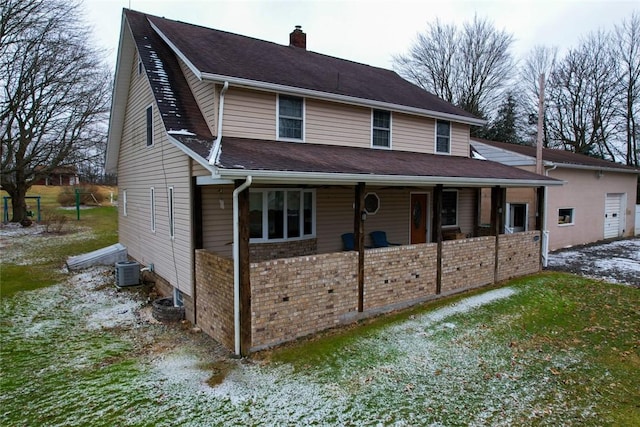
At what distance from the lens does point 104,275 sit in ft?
40.3

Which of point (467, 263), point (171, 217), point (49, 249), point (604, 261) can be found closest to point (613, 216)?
point (604, 261)

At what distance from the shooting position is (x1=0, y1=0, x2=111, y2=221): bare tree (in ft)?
65.5

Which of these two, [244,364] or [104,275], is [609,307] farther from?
[104,275]

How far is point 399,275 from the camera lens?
858cm

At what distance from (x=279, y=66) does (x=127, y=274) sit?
6968mm

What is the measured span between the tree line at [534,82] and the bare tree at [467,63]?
0.25 ft

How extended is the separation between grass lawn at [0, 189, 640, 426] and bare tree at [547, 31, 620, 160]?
27.0m

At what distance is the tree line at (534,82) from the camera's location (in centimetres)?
2933

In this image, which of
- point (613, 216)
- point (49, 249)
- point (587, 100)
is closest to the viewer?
point (49, 249)

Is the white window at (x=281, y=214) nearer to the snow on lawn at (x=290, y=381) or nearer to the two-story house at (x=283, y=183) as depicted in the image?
the two-story house at (x=283, y=183)

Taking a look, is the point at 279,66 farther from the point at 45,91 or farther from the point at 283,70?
the point at 45,91

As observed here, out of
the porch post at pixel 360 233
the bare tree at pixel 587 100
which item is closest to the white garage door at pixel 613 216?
the bare tree at pixel 587 100

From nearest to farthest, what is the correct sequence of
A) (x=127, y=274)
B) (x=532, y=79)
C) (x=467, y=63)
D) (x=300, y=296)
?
(x=300, y=296) < (x=127, y=274) < (x=467, y=63) < (x=532, y=79)

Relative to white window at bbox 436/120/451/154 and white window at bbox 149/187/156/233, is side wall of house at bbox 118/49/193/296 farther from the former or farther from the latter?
white window at bbox 436/120/451/154
